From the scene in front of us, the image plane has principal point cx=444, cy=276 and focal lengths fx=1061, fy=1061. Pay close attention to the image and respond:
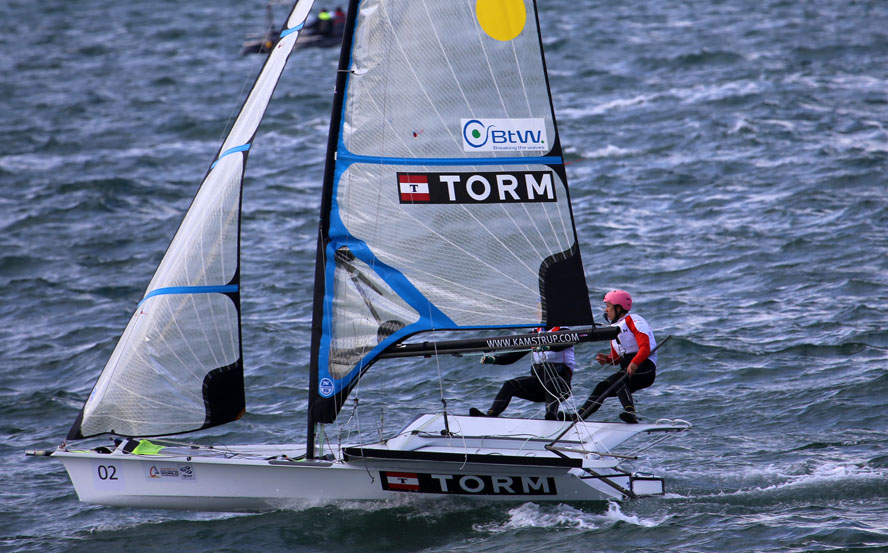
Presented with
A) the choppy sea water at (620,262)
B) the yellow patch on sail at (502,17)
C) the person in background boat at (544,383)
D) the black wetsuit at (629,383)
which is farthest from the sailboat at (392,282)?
the person in background boat at (544,383)

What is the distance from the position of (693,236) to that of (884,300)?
426 centimetres

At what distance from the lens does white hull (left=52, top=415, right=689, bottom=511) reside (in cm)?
1005

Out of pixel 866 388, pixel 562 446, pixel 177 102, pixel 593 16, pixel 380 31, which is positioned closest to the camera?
pixel 380 31

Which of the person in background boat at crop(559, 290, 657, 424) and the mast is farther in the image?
A: the person in background boat at crop(559, 290, 657, 424)

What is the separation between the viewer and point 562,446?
34.3ft

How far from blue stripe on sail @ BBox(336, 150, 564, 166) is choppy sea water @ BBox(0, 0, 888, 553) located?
3322mm

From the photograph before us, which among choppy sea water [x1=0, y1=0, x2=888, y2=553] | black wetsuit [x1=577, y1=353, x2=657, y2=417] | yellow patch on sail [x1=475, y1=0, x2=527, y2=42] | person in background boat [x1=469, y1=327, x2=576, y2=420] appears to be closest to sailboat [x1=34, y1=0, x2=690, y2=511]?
yellow patch on sail [x1=475, y1=0, x2=527, y2=42]

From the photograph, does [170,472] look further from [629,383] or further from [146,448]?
[629,383]

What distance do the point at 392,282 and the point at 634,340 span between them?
274 cm

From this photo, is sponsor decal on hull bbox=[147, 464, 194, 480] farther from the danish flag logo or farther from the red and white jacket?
the red and white jacket

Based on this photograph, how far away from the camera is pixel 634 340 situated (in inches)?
435

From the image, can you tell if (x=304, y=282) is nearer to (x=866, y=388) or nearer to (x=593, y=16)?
(x=866, y=388)

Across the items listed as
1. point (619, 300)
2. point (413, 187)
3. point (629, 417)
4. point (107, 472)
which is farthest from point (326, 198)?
point (629, 417)

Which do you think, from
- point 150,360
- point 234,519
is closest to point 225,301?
point 150,360
